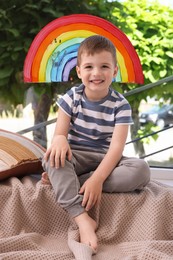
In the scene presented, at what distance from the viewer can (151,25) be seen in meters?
2.35

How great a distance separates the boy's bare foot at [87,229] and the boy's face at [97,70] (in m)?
0.41

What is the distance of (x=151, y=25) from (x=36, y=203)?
130 centimetres

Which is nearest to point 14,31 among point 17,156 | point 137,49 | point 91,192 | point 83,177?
point 137,49

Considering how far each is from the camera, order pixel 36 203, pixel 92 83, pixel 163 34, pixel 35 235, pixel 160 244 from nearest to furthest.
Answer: pixel 160 244 → pixel 35 235 → pixel 36 203 → pixel 92 83 → pixel 163 34

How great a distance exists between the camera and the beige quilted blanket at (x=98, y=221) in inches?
47.9

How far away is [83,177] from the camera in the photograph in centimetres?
147

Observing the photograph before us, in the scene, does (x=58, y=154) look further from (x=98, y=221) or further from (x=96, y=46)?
(x=96, y=46)

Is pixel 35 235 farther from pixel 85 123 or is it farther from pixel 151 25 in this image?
pixel 151 25

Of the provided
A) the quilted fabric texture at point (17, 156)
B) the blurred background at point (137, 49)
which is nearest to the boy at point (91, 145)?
the quilted fabric texture at point (17, 156)

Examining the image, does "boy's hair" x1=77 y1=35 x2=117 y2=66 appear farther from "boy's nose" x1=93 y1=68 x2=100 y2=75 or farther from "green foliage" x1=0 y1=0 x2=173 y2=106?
"green foliage" x1=0 y1=0 x2=173 y2=106

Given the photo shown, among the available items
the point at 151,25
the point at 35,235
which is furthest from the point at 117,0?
the point at 35,235

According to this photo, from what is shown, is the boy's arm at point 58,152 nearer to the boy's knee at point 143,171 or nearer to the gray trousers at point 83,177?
the gray trousers at point 83,177

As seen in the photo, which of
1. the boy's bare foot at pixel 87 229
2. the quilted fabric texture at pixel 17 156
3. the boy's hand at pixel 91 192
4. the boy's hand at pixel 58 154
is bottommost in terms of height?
the boy's bare foot at pixel 87 229

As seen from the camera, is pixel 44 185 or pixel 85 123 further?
pixel 85 123
